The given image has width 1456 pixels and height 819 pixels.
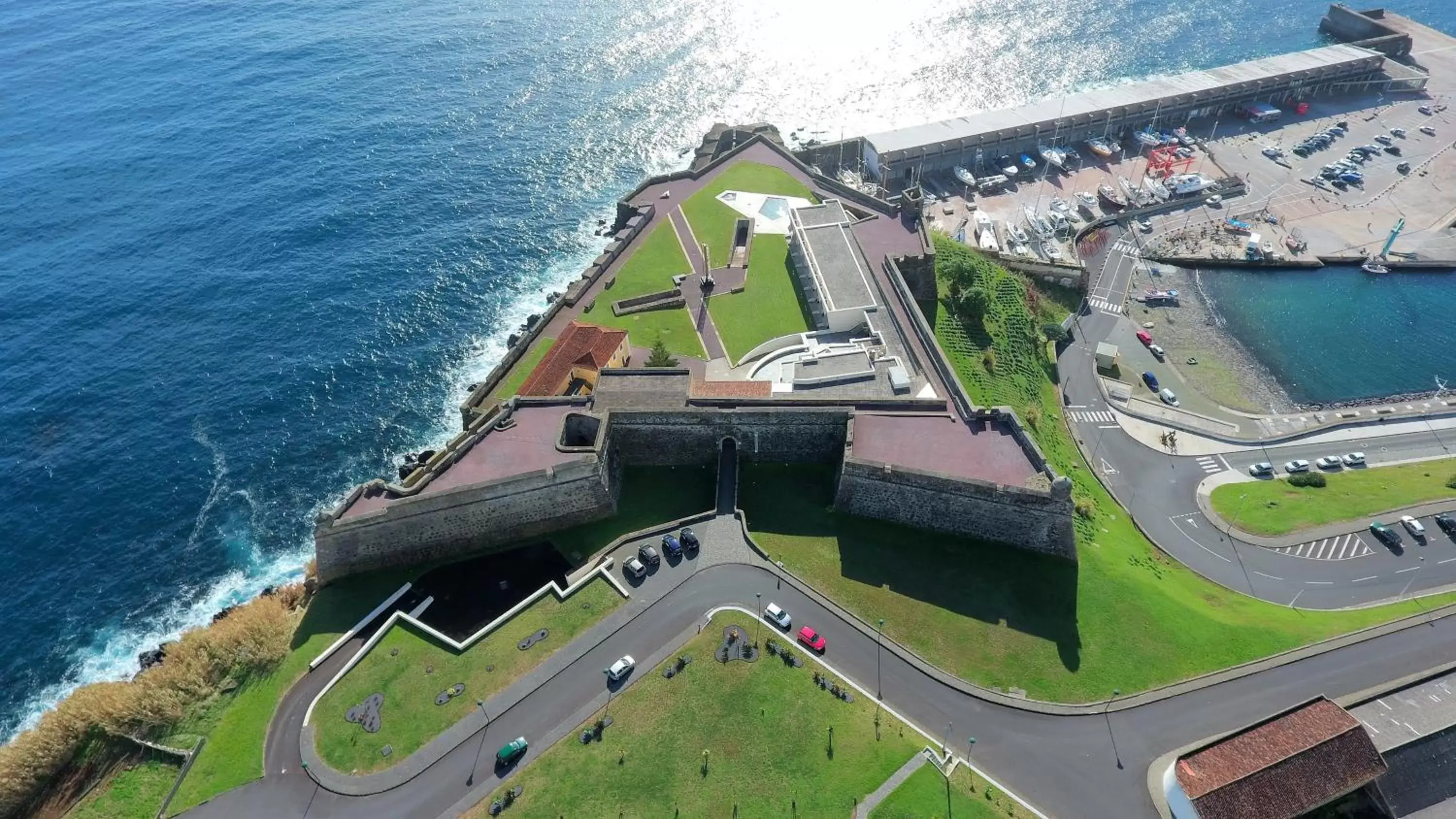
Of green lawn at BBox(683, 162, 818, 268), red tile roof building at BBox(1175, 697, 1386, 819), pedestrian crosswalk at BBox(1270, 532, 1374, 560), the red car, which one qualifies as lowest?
pedestrian crosswalk at BBox(1270, 532, 1374, 560)

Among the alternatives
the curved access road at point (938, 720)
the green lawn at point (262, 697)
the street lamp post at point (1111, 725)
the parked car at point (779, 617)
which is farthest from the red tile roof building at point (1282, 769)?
the green lawn at point (262, 697)

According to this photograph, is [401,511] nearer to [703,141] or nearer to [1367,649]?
[1367,649]

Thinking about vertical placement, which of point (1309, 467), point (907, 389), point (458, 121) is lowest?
point (1309, 467)

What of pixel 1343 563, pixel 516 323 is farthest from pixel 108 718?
pixel 1343 563

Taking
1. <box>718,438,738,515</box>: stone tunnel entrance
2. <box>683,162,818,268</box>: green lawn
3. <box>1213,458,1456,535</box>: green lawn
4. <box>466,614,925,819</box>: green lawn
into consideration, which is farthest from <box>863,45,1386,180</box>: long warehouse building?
<box>466,614,925,819</box>: green lawn

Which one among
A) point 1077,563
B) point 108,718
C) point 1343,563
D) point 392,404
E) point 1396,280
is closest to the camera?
point 108,718

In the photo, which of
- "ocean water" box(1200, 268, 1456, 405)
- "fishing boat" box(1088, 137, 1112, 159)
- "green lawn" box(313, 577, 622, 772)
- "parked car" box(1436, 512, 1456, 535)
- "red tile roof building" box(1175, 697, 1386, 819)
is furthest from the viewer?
"fishing boat" box(1088, 137, 1112, 159)

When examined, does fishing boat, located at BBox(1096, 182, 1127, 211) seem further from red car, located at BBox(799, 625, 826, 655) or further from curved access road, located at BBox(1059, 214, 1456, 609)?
red car, located at BBox(799, 625, 826, 655)
